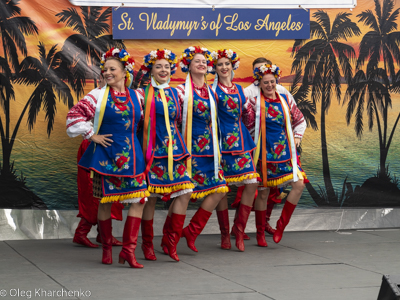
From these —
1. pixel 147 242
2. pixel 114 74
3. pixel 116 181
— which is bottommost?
pixel 147 242

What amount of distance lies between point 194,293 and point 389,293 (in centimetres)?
104

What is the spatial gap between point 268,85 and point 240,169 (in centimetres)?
77

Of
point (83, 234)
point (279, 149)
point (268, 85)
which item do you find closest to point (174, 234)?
point (83, 234)

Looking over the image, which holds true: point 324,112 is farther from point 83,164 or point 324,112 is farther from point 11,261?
point 11,261

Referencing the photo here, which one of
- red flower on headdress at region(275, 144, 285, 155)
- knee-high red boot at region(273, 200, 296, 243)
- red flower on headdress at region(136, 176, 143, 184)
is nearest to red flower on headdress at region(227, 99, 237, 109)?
red flower on headdress at region(275, 144, 285, 155)

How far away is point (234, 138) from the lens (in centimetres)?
446

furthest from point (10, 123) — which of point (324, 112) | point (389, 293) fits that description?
point (389, 293)

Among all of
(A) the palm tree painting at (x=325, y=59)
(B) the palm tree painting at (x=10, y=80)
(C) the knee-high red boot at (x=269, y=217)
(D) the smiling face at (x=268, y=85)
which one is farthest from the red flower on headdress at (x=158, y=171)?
(A) the palm tree painting at (x=325, y=59)

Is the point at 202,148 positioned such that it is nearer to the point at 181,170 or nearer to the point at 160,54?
the point at 181,170

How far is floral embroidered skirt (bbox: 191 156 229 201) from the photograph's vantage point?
430cm

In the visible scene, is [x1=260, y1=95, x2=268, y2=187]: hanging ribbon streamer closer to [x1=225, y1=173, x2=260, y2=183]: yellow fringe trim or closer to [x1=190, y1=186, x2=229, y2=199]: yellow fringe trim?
[x1=225, y1=173, x2=260, y2=183]: yellow fringe trim

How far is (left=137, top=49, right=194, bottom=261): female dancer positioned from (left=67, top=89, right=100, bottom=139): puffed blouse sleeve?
0.38m

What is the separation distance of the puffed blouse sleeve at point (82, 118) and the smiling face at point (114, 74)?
6.7 inches

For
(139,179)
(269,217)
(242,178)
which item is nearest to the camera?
(139,179)
